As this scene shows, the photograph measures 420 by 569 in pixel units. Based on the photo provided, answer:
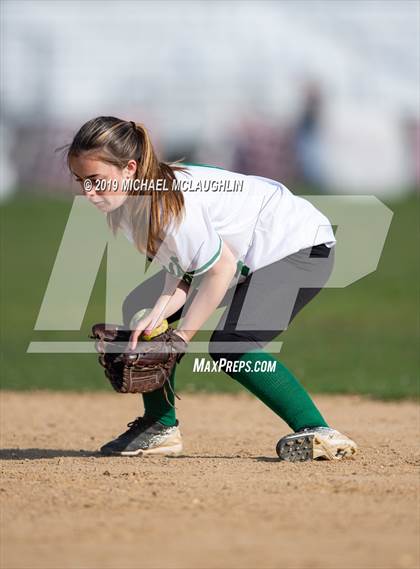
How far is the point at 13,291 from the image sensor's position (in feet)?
48.5

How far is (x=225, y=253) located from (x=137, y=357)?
62cm

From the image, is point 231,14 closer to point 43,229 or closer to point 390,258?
point 43,229

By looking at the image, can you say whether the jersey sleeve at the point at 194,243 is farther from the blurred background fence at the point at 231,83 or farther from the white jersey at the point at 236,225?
the blurred background fence at the point at 231,83

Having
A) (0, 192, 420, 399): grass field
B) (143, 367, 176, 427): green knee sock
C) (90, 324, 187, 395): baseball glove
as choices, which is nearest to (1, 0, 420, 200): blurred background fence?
(0, 192, 420, 399): grass field

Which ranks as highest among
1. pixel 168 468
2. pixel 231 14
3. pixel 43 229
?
pixel 231 14

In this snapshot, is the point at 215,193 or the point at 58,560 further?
the point at 215,193

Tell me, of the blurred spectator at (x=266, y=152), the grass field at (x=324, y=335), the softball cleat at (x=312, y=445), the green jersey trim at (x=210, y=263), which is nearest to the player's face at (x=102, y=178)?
the green jersey trim at (x=210, y=263)

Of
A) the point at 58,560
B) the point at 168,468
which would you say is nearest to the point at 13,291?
the point at 168,468

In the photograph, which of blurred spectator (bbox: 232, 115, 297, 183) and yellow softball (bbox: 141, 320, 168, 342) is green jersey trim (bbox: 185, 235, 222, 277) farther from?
blurred spectator (bbox: 232, 115, 297, 183)

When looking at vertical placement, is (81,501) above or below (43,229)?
above

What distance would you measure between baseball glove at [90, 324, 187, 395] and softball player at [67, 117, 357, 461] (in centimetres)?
7

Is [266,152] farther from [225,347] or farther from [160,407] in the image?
[225,347]

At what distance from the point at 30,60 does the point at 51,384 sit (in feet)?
62.7

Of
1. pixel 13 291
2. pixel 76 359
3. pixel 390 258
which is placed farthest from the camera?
pixel 390 258
